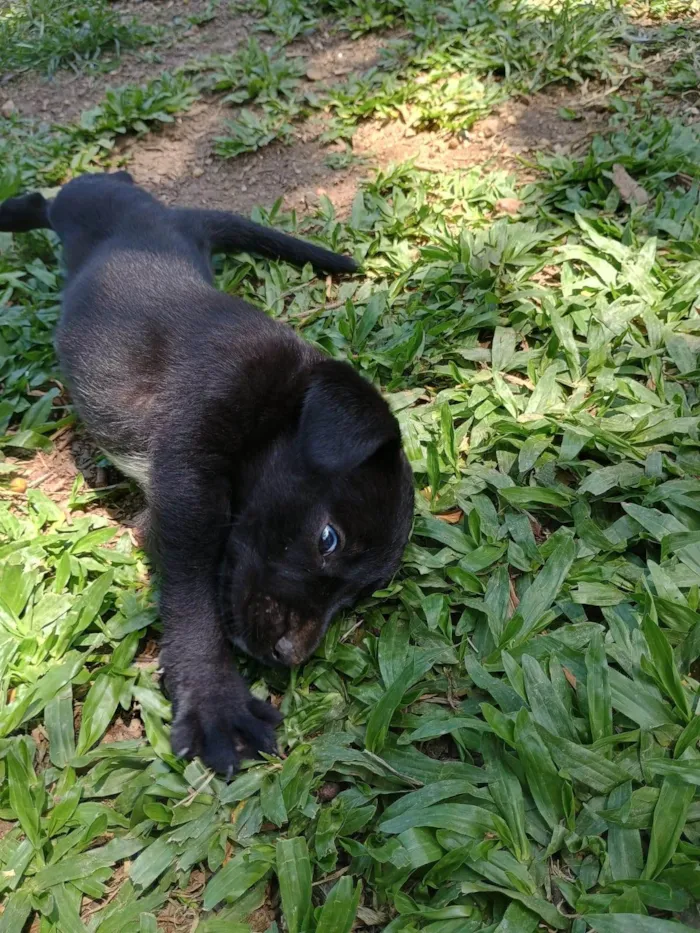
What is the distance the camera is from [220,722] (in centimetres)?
250

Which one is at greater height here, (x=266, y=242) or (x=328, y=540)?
(x=266, y=242)

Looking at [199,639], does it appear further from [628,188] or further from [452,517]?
[628,188]

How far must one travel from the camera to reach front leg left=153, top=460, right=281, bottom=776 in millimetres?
2465

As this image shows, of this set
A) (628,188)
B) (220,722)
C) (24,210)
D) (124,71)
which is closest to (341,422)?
(220,722)

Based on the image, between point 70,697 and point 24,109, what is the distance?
579cm

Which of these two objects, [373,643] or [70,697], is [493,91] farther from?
[70,697]

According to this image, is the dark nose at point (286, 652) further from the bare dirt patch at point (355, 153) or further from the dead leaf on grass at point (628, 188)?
the dead leaf on grass at point (628, 188)

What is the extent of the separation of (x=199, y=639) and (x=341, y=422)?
3.29ft

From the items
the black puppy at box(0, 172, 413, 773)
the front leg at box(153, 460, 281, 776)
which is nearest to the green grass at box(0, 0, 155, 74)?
the black puppy at box(0, 172, 413, 773)

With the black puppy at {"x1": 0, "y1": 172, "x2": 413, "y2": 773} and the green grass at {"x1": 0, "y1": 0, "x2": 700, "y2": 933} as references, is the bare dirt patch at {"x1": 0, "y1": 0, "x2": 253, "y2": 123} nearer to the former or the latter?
the green grass at {"x1": 0, "y1": 0, "x2": 700, "y2": 933}

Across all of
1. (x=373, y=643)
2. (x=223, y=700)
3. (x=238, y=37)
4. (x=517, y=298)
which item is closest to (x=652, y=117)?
(x=517, y=298)

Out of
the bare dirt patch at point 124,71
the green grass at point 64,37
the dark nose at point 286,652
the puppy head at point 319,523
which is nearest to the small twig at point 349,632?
the puppy head at point 319,523

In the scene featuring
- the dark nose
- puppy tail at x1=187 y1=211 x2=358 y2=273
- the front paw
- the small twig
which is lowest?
the front paw

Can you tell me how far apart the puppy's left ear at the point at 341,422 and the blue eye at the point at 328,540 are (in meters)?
0.23
